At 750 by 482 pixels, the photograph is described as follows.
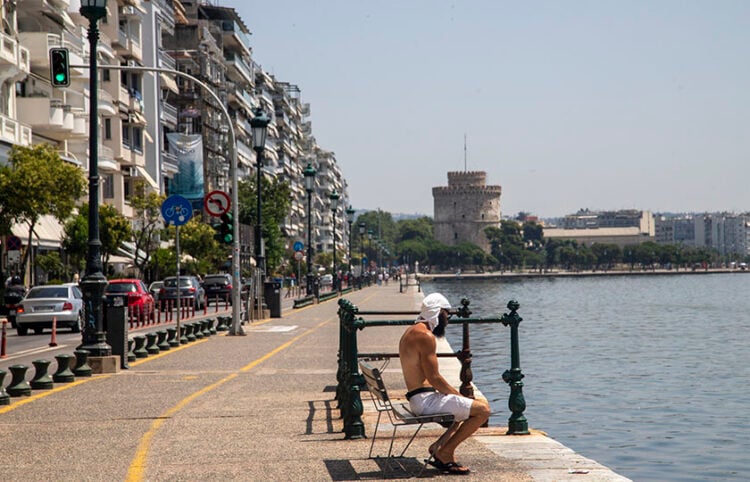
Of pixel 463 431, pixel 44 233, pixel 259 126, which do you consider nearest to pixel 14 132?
pixel 44 233

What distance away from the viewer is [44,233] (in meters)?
53.8

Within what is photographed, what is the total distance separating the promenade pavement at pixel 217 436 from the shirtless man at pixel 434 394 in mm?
212

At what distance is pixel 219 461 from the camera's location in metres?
10.5

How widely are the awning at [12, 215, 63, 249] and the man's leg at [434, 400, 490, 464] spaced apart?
41.7 m

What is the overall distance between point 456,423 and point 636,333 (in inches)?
1643

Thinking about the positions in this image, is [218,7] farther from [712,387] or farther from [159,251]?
[712,387]

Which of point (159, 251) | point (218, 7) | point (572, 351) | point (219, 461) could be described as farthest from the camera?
point (218, 7)

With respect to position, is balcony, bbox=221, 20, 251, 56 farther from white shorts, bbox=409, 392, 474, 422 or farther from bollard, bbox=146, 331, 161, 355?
white shorts, bbox=409, 392, 474, 422

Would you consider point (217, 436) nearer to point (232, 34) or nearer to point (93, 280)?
point (93, 280)

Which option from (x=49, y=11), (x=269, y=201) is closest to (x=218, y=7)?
(x=269, y=201)

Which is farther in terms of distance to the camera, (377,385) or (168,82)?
(168,82)

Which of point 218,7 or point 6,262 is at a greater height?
point 218,7

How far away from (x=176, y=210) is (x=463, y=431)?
15.3m

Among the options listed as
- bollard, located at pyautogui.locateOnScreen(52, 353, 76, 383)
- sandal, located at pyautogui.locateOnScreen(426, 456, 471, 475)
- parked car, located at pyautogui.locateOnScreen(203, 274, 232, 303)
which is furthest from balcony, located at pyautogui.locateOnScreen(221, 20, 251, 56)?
sandal, located at pyautogui.locateOnScreen(426, 456, 471, 475)
